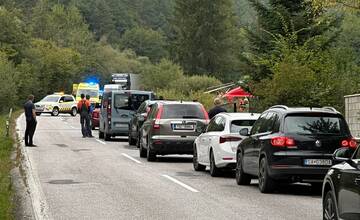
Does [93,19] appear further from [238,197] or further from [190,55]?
[238,197]

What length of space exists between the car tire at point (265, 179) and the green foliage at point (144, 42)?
5754 inches

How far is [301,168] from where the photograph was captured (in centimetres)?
1531

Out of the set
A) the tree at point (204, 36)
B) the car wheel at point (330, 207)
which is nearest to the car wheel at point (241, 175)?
the car wheel at point (330, 207)

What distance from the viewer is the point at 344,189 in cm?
966

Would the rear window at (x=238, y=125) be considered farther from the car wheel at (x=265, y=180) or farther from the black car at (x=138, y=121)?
the black car at (x=138, y=121)

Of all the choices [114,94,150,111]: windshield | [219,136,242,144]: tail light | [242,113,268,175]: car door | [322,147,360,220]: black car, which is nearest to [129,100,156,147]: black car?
[114,94,150,111]: windshield

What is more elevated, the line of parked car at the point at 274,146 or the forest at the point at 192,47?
the forest at the point at 192,47

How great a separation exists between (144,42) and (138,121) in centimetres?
13602

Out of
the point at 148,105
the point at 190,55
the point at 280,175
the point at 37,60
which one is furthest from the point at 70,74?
the point at 280,175

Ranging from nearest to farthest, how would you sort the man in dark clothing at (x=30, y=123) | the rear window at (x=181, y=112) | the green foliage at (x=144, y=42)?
the rear window at (x=181, y=112)
the man in dark clothing at (x=30, y=123)
the green foliage at (x=144, y=42)

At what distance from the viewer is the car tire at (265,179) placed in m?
15.6

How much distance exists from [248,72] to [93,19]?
139 m

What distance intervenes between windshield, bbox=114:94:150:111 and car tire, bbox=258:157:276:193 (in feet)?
60.2

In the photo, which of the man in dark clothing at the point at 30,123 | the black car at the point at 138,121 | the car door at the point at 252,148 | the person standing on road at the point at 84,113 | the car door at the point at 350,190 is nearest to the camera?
the car door at the point at 350,190
